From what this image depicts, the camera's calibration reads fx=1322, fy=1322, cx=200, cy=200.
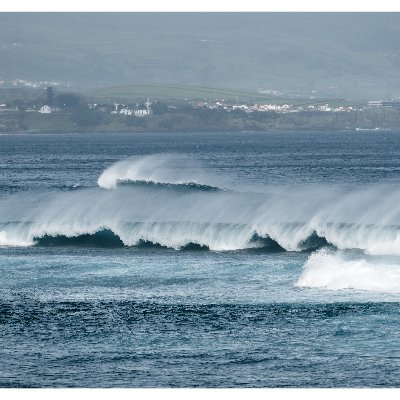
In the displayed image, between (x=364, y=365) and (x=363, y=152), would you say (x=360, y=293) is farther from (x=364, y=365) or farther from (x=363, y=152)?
(x=363, y=152)

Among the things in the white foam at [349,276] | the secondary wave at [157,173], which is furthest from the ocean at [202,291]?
the secondary wave at [157,173]

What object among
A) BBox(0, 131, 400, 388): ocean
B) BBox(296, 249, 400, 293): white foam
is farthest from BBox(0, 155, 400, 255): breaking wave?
BBox(296, 249, 400, 293): white foam

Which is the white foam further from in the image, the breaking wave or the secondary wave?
the secondary wave

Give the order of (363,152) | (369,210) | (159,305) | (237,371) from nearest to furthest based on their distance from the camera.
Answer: (237,371) < (159,305) < (369,210) < (363,152)

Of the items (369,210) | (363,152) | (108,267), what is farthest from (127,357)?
(363,152)

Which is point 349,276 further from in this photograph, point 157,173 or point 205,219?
point 157,173

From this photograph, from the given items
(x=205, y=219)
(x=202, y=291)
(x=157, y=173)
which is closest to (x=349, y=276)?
(x=202, y=291)

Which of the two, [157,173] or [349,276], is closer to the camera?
[349,276]

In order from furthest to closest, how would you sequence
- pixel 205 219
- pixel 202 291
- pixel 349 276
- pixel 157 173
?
pixel 157 173
pixel 205 219
pixel 349 276
pixel 202 291
